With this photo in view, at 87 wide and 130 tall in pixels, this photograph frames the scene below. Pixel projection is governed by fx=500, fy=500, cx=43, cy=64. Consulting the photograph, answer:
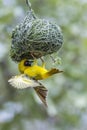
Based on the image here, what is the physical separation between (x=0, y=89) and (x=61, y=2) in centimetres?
103

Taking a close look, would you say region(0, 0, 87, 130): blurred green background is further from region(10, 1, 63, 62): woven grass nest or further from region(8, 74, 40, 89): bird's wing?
region(8, 74, 40, 89): bird's wing

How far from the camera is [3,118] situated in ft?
12.3

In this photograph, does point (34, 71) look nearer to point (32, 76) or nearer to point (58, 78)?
point (32, 76)

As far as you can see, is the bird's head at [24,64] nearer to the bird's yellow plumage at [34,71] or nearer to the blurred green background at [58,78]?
the bird's yellow plumage at [34,71]

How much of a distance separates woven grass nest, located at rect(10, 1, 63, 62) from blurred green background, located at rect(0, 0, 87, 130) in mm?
1342

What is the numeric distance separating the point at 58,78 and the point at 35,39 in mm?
1806

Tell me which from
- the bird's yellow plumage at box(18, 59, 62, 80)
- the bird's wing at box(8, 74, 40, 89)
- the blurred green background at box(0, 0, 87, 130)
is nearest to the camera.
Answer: the bird's wing at box(8, 74, 40, 89)

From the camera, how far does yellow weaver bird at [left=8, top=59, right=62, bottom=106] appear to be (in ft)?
7.02

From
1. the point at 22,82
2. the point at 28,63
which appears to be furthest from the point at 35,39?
the point at 22,82

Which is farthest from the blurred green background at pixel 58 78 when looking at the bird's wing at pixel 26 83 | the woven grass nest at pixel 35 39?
the bird's wing at pixel 26 83

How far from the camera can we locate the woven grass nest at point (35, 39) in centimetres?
227

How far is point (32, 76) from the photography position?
2256mm

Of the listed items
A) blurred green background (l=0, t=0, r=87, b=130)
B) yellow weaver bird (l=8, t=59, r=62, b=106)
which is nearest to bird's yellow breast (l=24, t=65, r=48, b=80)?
yellow weaver bird (l=8, t=59, r=62, b=106)

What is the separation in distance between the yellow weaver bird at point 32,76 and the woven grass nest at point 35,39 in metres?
0.05
